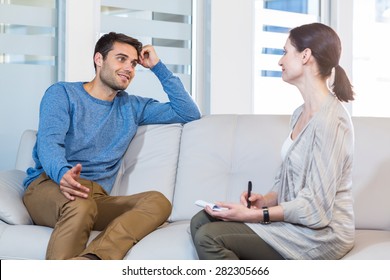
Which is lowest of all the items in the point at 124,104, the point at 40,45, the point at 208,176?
the point at 208,176

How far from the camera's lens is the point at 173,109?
3143 millimetres

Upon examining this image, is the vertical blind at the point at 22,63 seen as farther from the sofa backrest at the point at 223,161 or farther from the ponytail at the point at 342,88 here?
the ponytail at the point at 342,88

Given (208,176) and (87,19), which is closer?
(208,176)

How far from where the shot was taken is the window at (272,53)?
5.24 metres

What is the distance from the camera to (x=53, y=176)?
8.93 feet

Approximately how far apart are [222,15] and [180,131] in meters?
1.88

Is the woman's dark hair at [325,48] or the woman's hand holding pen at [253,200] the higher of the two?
the woman's dark hair at [325,48]

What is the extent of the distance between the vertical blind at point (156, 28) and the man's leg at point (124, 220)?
1743 millimetres

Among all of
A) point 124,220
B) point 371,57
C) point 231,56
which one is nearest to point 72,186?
point 124,220

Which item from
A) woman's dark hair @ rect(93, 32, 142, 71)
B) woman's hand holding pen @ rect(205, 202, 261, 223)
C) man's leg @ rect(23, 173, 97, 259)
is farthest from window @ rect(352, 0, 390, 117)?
woman's hand holding pen @ rect(205, 202, 261, 223)

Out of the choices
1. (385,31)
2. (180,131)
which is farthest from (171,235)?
(385,31)

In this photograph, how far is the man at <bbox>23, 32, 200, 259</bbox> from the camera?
8.25 feet

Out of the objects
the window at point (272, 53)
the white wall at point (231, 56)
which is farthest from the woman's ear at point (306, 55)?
the window at point (272, 53)
